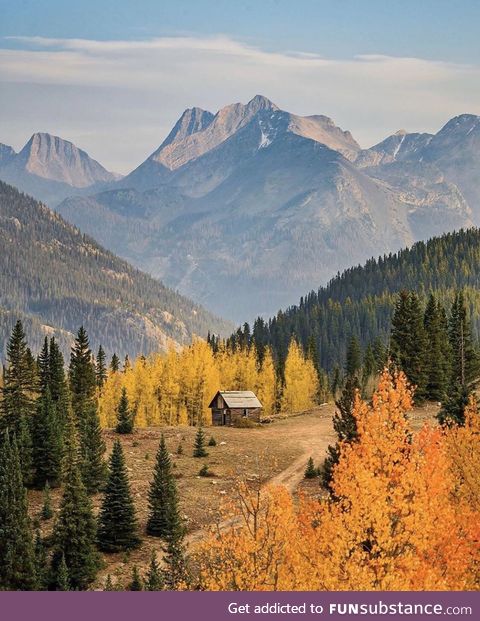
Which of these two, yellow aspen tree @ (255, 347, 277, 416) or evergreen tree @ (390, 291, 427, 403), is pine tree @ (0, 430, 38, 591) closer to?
evergreen tree @ (390, 291, 427, 403)

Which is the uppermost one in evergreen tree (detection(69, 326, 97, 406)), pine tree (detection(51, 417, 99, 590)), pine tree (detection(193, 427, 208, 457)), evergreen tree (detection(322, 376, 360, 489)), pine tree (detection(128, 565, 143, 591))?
evergreen tree (detection(69, 326, 97, 406))

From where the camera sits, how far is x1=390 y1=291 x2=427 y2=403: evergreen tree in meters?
108

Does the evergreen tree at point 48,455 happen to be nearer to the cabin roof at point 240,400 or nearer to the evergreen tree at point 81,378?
the evergreen tree at point 81,378

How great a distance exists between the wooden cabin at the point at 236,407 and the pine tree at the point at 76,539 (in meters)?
58.0

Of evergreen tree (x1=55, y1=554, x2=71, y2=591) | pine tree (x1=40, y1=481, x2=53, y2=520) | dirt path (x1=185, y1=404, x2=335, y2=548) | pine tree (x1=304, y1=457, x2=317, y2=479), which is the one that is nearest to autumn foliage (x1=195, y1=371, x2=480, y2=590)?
evergreen tree (x1=55, y1=554, x2=71, y2=591)

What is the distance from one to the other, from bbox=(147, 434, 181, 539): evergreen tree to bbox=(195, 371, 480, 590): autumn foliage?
487 inches

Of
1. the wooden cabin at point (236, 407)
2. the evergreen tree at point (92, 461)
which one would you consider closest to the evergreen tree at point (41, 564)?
the evergreen tree at point (92, 461)

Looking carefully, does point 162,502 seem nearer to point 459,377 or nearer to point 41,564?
point 41,564

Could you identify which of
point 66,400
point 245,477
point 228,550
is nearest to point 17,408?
point 66,400

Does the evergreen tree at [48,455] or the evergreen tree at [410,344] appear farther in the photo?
the evergreen tree at [410,344]

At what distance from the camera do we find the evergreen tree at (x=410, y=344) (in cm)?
10750

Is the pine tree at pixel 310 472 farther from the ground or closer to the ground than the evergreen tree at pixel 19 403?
closer to the ground

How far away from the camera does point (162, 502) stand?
63.6m
